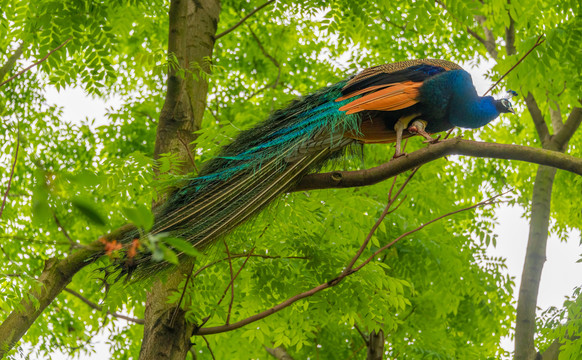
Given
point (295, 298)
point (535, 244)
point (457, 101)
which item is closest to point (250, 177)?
point (295, 298)

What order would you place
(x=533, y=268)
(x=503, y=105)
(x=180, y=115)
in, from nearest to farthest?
(x=503, y=105) < (x=180, y=115) < (x=533, y=268)

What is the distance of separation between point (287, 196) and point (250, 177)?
17.7 inches

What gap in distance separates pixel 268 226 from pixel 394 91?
104 centimetres

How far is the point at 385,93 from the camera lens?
3209 mm

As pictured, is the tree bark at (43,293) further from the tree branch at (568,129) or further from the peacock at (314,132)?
the tree branch at (568,129)

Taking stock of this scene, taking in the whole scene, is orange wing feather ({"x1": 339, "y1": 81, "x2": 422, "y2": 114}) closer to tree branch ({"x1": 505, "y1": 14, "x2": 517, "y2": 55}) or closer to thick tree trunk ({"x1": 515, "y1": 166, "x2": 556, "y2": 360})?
thick tree trunk ({"x1": 515, "y1": 166, "x2": 556, "y2": 360})

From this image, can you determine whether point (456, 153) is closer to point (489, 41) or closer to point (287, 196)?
point (287, 196)

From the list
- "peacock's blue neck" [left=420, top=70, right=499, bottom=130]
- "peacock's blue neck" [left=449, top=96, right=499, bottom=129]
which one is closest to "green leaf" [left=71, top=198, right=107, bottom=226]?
"peacock's blue neck" [left=420, top=70, right=499, bottom=130]

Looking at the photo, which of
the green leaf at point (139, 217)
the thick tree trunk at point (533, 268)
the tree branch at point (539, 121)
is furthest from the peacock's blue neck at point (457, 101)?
the tree branch at point (539, 121)

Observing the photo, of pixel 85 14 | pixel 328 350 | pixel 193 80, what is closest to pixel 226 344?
pixel 328 350

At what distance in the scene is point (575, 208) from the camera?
263 inches

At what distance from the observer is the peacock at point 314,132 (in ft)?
10.2

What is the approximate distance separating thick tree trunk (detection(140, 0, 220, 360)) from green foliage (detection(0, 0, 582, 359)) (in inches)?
4.4

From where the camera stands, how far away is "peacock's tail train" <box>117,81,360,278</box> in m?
3.07
